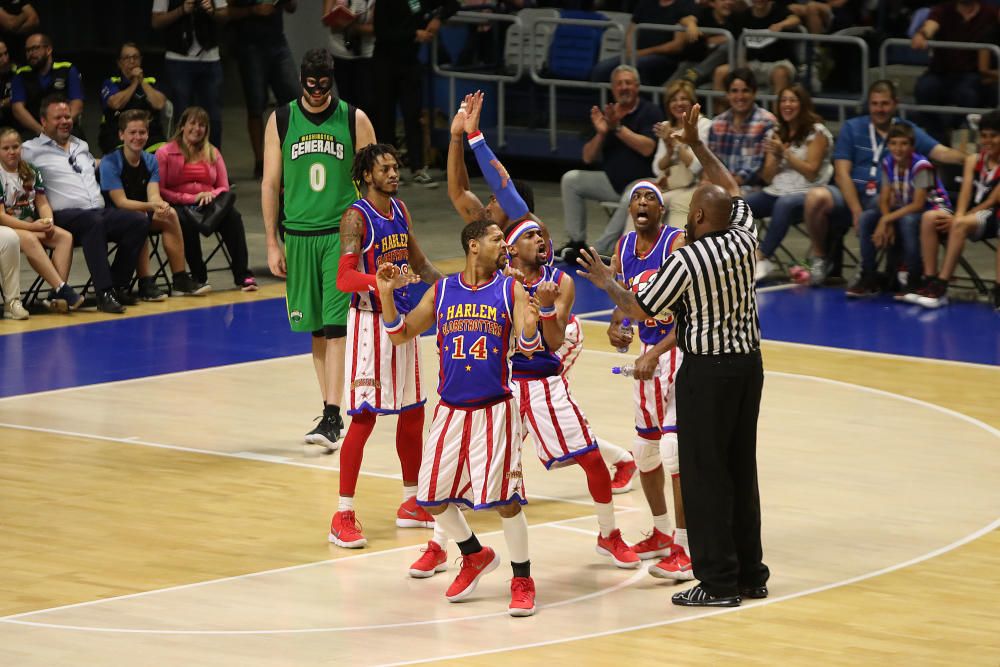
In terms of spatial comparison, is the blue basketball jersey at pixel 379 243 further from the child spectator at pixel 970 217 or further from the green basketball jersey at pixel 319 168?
the child spectator at pixel 970 217

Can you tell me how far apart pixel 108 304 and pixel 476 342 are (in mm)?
7570

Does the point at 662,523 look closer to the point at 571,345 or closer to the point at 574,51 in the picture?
the point at 571,345

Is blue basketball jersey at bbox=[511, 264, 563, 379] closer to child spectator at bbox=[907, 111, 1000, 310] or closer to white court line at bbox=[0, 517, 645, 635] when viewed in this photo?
white court line at bbox=[0, 517, 645, 635]

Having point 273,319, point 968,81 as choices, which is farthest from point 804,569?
point 968,81

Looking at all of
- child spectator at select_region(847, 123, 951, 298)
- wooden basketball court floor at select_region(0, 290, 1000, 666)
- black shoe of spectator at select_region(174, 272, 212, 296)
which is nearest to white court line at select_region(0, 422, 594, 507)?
wooden basketball court floor at select_region(0, 290, 1000, 666)

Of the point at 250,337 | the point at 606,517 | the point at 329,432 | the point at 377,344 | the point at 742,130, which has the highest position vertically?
the point at 742,130

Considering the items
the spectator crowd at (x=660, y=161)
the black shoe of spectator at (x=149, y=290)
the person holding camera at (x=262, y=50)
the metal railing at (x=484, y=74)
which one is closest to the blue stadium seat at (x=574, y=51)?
the metal railing at (x=484, y=74)

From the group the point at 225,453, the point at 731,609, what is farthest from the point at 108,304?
the point at 731,609

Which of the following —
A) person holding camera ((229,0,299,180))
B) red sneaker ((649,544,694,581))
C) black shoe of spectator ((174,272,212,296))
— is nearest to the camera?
red sneaker ((649,544,694,581))

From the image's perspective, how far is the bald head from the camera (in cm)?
780

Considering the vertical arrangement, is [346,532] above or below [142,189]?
below

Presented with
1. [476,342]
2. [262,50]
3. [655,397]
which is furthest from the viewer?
[262,50]

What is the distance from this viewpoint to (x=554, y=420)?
27.9 ft

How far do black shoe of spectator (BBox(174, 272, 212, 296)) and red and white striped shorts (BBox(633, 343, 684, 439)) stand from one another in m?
7.64
